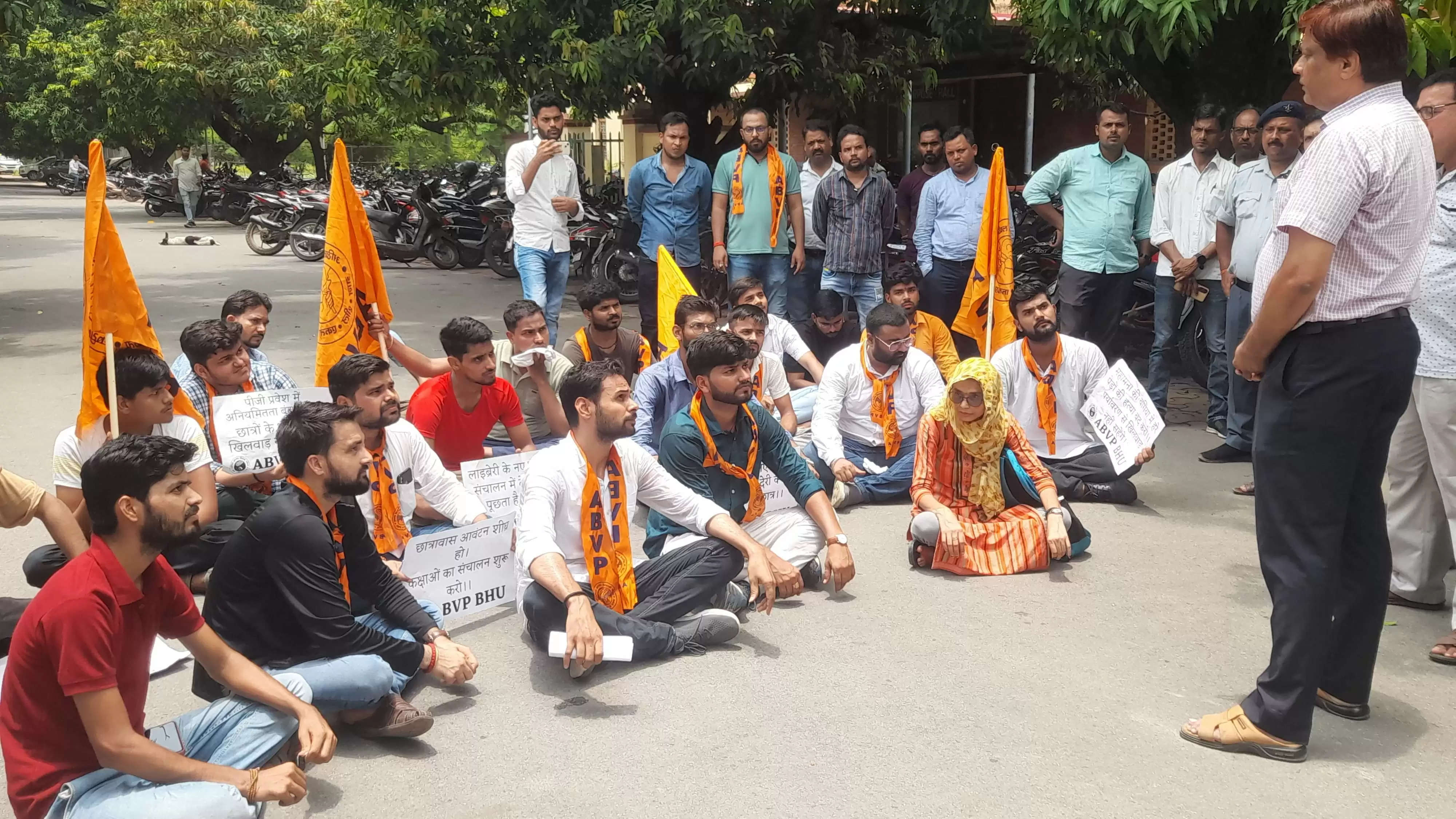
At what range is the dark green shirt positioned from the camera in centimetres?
466

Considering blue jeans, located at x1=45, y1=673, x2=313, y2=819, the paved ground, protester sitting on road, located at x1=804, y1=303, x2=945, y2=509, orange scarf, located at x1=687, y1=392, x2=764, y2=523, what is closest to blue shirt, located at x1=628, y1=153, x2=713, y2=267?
protester sitting on road, located at x1=804, y1=303, x2=945, y2=509

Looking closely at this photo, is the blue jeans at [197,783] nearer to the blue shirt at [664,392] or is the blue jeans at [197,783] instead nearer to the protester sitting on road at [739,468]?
the protester sitting on road at [739,468]

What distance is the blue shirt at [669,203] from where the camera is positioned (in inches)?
338

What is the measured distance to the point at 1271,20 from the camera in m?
7.58

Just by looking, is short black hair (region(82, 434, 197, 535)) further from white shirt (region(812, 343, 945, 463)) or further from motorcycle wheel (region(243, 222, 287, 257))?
motorcycle wheel (region(243, 222, 287, 257))

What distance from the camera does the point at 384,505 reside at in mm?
4637

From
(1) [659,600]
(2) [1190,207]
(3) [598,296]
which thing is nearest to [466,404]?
(3) [598,296]

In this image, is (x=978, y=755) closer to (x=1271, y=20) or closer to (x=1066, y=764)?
(x=1066, y=764)

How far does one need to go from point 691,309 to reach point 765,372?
0.74 m

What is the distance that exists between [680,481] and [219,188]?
2574 centimetres

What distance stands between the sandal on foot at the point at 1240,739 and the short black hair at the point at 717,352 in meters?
2.00

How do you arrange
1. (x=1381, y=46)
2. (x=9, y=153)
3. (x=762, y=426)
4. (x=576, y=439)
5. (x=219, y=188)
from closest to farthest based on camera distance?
(x=1381, y=46) < (x=576, y=439) < (x=762, y=426) < (x=219, y=188) < (x=9, y=153)

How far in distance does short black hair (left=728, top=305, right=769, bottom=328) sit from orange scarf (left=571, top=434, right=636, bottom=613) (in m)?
2.09

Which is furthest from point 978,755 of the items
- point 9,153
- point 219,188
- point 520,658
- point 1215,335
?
point 9,153
